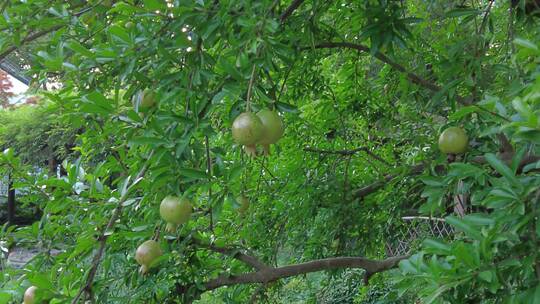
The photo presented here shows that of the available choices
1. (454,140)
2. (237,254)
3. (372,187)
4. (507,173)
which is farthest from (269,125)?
(372,187)

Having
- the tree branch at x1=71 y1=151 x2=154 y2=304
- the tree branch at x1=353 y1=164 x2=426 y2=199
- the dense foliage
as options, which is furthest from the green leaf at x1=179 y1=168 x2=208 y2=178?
the tree branch at x1=353 y1=164 x2=426 y2=199

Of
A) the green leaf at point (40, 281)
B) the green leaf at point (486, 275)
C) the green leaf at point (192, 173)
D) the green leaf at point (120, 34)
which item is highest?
the green leaf at point (120, 34)

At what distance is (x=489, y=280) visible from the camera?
3.24ft

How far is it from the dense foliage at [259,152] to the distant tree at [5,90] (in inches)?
468

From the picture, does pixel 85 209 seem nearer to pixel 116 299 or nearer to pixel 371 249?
pixel 116 299

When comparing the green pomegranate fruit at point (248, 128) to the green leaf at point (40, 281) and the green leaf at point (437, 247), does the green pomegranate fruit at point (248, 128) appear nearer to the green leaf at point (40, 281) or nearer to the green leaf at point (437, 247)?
the green leaf at point (437, 247)

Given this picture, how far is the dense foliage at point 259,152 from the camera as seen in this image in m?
1.12

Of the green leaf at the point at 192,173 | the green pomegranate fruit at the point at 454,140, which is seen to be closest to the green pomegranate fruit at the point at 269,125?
the green leaf at the point at 192,173

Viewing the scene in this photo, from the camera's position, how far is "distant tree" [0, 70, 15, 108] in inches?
518

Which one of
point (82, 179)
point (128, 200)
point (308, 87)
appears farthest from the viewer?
point (308, 87)

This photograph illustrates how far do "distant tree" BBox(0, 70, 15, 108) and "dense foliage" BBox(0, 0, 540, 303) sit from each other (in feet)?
39.0

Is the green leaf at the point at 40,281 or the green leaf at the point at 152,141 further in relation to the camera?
the green leaf at the point at 40,281

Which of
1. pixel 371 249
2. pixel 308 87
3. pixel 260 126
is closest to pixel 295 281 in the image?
pixel 371 249

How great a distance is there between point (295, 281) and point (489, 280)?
5.01 m
